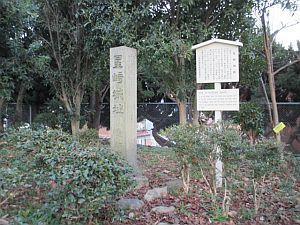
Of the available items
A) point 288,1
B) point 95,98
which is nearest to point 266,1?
point 288,1

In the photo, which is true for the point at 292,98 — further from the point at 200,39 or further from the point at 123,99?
the point at 123,99

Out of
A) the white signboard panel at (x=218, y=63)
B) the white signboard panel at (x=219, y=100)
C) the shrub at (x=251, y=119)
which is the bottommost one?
the shrub at (x=251, y=119)

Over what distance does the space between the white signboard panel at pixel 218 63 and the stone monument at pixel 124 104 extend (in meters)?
1.01

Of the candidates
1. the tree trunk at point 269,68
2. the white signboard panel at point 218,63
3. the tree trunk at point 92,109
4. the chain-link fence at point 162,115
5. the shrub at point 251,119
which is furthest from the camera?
the tree trunk at point 92,109

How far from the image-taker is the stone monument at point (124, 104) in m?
4.71

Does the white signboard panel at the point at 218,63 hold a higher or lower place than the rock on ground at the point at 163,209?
higher

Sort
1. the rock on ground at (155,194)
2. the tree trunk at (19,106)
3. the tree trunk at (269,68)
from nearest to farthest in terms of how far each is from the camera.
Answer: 1. the rock on ground at (155,194)
2. the tree trunk at (269,68)
3. the tree trunk at (19,106)

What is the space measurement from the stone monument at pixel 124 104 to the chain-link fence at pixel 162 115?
328cm

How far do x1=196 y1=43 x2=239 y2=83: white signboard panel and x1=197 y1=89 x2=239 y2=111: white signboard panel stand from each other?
19 centimetres

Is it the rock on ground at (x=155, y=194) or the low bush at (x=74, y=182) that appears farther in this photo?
the rock on ground at (x=155, y=194)

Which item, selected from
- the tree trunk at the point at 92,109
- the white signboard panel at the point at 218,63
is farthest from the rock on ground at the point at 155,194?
the tree trunk at the point at 92,109

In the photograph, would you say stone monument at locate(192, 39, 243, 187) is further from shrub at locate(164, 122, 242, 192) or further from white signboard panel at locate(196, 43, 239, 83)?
shrub at locate(164, 122, 242, 192)

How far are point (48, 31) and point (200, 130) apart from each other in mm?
6433

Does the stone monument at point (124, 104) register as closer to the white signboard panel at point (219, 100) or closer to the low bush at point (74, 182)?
the white signboard panel at point (219, 100)
